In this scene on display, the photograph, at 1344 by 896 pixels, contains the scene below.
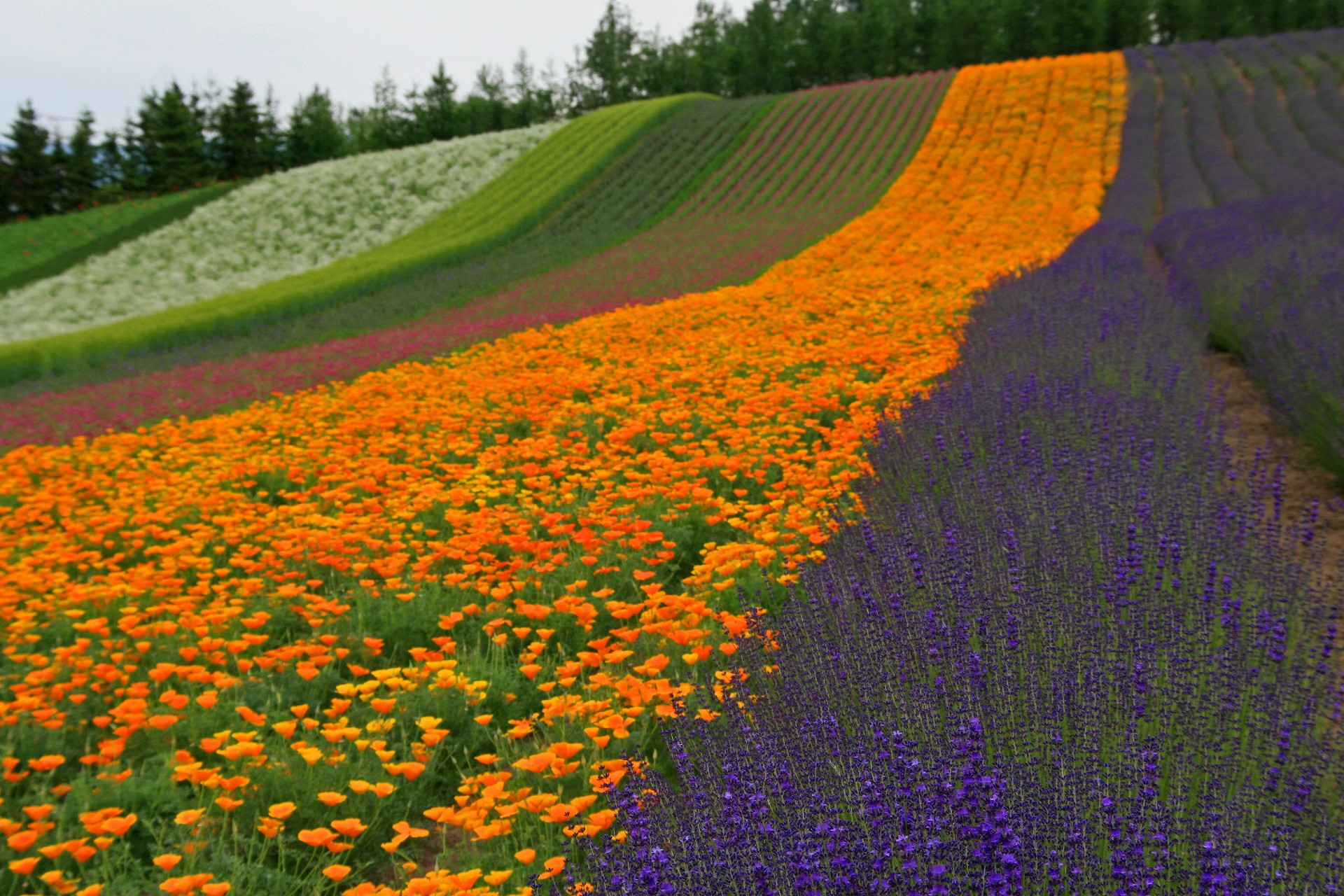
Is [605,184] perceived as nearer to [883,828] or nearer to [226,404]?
[226,404]

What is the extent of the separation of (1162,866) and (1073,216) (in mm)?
21037

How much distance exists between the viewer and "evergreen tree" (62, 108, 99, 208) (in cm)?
3928

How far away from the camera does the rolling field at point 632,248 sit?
10.9m

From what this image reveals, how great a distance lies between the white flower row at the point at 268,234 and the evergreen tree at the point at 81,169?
393 inches

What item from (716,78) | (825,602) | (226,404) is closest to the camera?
(825,602)

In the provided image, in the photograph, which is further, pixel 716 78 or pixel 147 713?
pixel 716 78

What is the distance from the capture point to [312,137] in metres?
51.0

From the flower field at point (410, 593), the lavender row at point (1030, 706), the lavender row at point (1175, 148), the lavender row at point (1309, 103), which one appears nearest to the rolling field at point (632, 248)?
the flower field at point (410, 593)

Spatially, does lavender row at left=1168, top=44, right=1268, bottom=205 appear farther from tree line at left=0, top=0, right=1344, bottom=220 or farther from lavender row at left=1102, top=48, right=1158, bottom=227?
tree line at left=0, top=0, right=1344, bottom=220

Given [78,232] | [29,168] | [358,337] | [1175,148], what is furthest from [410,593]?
[29,168]

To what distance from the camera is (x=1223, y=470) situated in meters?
4.53

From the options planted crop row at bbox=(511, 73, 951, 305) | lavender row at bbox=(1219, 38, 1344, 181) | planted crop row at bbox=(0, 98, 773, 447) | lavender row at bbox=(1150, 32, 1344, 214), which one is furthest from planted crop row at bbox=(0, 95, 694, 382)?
lavender row at bbox=(1219, 38, 1344, 181)

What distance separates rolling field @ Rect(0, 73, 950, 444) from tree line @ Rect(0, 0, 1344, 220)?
71.7 feet

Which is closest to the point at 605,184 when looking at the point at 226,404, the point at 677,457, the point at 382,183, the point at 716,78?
the point at 382,183
